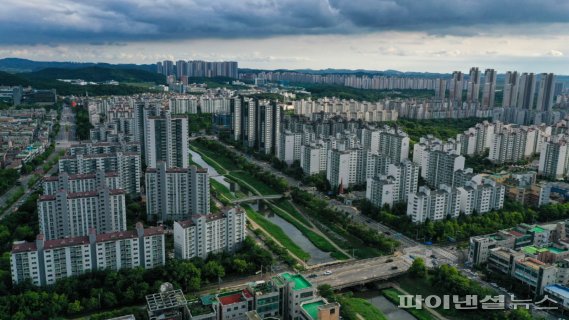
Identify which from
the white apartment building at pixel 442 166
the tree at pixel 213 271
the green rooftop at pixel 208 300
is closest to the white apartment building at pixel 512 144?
the white apartment building at pixel 442 166

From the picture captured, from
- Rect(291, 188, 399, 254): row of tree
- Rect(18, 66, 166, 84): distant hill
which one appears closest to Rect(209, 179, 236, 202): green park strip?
Rect(291, 188, 399, 254): row of tree

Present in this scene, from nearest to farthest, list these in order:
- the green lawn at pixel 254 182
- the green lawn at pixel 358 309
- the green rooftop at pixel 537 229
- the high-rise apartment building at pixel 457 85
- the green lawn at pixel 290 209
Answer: the green lawn at pixel 358 309 → the green rooftop at pixel 537 229 → the green lawn at pixel 290 209 → the green lawn at pixel 254 182 → the high-rise apartment building at pixel 457 85

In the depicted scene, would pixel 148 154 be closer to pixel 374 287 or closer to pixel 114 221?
pixel 114 221

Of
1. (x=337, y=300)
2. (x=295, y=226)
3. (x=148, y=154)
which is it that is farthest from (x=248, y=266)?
(x=148, y=154)

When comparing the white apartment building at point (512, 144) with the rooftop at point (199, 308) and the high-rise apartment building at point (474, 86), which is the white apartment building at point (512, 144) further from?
the rooftop at point (199, 308)

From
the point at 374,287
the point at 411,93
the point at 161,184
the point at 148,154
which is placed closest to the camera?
the point at 374,287

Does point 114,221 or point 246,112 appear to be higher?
point 246,112
